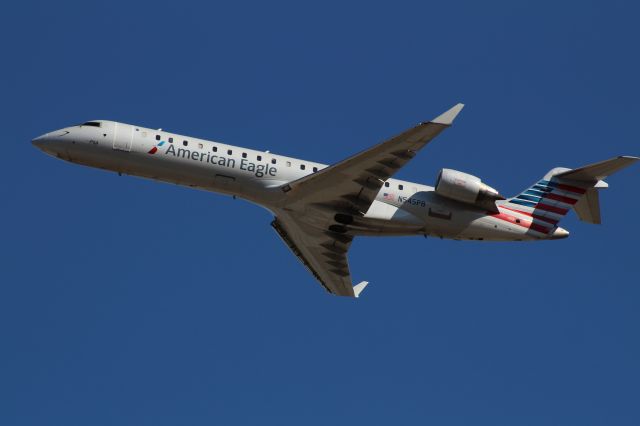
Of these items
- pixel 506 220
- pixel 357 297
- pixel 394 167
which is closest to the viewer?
pixel 394 167

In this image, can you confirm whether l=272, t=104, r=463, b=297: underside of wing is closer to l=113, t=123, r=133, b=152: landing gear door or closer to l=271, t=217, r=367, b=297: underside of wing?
l=271, t=217, r=367, b=297: underside of wing

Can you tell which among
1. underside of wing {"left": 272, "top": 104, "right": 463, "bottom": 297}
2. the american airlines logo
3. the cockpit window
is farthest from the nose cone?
the cockpit window

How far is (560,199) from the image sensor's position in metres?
33.0

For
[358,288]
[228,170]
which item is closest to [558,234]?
[358,288]

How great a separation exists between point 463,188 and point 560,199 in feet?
13.7

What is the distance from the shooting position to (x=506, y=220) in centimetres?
3212

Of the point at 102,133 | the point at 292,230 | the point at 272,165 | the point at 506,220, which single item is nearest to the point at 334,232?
the point at 292,230

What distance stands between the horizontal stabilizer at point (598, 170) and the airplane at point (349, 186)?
0.13 feet

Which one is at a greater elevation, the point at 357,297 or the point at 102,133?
the point at 102,133

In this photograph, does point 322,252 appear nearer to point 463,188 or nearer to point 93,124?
point 463,188

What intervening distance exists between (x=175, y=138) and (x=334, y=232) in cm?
636

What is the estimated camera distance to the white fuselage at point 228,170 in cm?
3000

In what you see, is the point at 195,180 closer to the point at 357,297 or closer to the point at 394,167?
the point at 394,167

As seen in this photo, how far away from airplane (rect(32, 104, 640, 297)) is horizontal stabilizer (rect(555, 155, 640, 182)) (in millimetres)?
40
